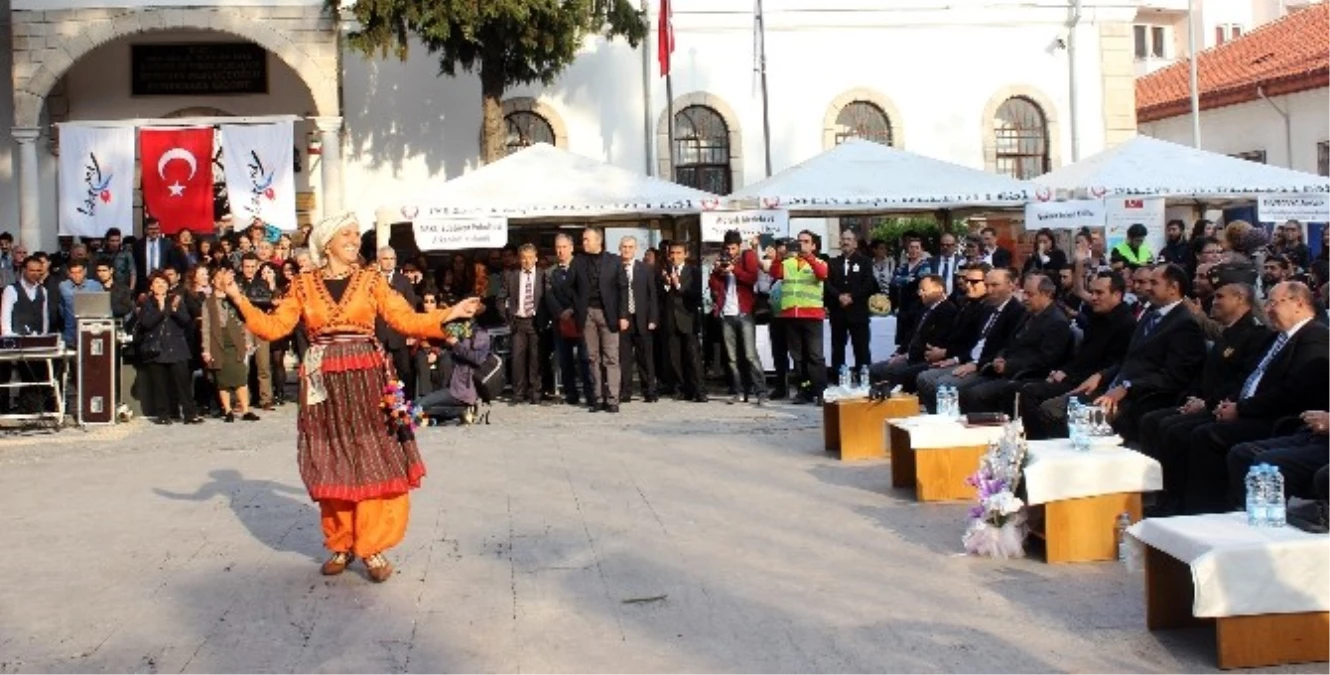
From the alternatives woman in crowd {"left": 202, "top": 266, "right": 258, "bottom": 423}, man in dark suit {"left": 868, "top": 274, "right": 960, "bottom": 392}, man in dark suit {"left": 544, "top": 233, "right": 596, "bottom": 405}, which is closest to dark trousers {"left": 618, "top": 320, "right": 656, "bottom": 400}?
man in dark suit {"left": 544, "top": 233, "right": 596, "bottom": 405}

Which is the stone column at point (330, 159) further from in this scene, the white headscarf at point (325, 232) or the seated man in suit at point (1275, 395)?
the seated man in suit at point (1275, 395)

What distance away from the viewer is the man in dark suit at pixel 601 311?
17062 mm

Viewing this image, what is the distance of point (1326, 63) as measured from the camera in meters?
33.2

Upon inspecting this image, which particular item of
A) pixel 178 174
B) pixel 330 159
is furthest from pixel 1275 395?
pixel 330 159

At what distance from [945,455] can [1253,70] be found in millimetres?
29985

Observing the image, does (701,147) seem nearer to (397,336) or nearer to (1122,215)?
(1122,215)

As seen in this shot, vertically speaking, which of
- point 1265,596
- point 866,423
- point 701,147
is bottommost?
point 1265,596

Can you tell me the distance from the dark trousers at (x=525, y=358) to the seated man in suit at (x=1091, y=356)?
766cm

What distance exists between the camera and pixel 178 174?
22.8 meters

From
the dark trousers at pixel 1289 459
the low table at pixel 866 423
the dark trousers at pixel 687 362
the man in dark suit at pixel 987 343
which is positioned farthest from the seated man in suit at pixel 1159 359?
the dark trousers at pixel 687 362

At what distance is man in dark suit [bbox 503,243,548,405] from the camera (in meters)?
17.9

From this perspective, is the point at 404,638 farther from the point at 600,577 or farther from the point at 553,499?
the point at 553,499

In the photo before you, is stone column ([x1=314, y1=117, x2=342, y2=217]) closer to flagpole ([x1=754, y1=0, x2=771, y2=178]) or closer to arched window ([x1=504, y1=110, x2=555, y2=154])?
arched window ([x1=504, y1=110, x2=555, y2=154])

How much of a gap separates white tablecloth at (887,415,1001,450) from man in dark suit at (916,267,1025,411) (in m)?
2.03
